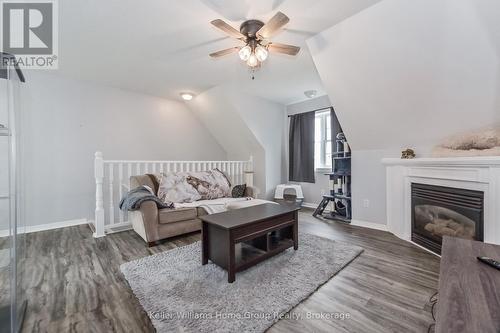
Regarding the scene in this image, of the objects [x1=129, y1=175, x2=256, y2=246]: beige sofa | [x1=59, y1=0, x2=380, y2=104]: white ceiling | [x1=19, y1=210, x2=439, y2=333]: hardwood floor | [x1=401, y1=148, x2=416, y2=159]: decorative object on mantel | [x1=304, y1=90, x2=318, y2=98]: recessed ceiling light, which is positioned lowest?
[x1=19, y1=210, x2=439, y2=333]: hardwood floor

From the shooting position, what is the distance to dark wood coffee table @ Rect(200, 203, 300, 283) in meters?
1.77

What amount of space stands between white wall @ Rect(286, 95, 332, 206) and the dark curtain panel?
0.38ft

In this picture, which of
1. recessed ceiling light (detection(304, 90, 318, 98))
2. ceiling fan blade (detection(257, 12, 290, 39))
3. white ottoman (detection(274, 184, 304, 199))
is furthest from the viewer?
white ottoman (detection(274, 184, 304, 199))

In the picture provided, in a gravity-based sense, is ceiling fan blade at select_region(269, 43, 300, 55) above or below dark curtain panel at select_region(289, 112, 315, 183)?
above

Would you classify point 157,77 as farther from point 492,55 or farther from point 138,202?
point 492,55

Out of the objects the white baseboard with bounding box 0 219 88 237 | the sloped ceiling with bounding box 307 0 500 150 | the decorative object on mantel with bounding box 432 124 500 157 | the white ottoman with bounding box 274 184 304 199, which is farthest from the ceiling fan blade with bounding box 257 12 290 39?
the white baseboard with bounding box 0 219 88 237

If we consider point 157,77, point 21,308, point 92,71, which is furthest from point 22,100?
point 21,308

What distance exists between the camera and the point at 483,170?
1938mm

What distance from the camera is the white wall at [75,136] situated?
10.4ft

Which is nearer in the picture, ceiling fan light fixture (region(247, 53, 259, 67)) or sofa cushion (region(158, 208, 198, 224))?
ceiling fan light fixture (region(247, 53, 259, 67))

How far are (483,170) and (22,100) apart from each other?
18.0 feet

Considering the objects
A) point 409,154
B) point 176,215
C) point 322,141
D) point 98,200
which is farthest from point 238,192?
point 409,154

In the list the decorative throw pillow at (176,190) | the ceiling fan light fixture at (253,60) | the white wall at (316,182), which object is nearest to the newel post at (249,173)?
the white wall at (316,182)

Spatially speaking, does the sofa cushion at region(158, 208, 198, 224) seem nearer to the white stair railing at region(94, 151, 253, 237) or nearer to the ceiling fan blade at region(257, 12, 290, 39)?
the white stair railing at region(94, 151, 253, 237)
